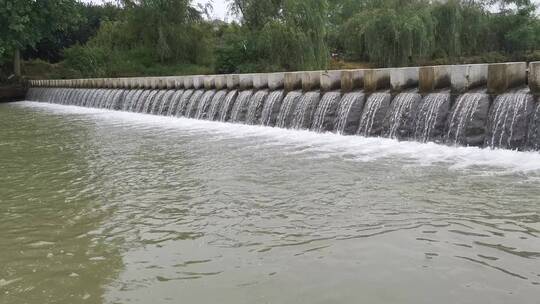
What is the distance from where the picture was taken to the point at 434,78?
9.93 meters

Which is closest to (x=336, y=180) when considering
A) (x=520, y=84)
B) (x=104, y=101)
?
(x=520, y=84)

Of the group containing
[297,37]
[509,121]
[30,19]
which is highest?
[30,19]

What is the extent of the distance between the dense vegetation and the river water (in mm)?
17309

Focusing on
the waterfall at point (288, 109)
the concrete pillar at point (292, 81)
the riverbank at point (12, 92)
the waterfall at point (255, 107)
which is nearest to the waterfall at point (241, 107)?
the waterfall at point (255, 107)

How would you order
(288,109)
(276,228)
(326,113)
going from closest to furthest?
(276,228)
(326,113)
(288,109)

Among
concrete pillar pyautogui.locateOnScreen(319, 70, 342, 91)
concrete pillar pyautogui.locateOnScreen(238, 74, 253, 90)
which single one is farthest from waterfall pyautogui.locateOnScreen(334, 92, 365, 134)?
concrete pillar pyautogui.locateOnScreen(238, 74, 253, 90)

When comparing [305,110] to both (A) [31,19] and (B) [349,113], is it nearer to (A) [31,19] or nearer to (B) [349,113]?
(B) [349,113]

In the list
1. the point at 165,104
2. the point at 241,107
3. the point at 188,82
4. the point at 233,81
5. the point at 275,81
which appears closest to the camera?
the point at 275,81

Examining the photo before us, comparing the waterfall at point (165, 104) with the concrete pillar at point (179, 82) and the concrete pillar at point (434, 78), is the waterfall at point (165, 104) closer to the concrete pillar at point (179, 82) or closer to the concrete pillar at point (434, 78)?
the concrete pillar at point (179, 82)

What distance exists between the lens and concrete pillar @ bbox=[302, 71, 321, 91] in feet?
41.4

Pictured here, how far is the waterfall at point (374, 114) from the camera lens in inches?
402

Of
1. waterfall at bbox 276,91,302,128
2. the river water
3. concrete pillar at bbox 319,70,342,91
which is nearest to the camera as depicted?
the river water

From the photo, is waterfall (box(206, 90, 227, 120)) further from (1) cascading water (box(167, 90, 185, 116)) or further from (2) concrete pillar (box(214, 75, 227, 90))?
(1) cascading water (box(167, 90, 185, 116))

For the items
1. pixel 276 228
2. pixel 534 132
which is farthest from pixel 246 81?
pixel 276 228
